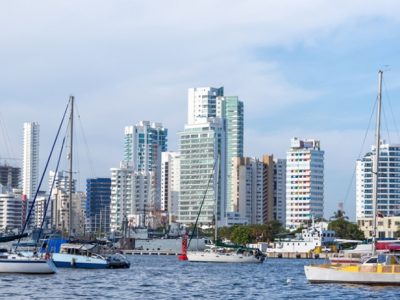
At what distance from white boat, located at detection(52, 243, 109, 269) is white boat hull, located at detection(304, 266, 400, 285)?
3100 cm

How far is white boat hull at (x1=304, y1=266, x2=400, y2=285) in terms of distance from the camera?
6334 centimetres

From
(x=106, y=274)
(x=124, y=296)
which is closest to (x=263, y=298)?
(x=124, y=296)

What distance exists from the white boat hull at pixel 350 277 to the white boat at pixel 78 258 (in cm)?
3100

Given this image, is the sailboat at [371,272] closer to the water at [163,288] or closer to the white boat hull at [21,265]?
the water at [163,288]

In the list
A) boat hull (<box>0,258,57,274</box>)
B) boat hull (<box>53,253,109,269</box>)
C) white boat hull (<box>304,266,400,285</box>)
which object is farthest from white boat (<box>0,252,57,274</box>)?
white boat hull (<box>304,266,400,285</box>)

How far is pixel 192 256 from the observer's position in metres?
135

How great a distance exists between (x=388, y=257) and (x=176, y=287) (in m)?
16.4

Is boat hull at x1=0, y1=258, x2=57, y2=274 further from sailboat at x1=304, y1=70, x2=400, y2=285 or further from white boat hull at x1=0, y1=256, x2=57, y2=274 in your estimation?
sailboat at x1=304, y1=70, x2=400, y2=285

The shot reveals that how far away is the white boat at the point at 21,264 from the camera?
75000 mm

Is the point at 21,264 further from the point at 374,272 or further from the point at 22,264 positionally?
the point at 374,272

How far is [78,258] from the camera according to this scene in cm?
9144

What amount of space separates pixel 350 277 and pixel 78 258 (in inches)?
1347

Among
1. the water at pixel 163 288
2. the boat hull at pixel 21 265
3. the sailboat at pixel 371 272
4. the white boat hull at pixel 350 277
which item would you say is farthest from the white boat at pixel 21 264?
the sailboat at pixel 371 272

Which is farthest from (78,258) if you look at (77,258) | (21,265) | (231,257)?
(231,257)
